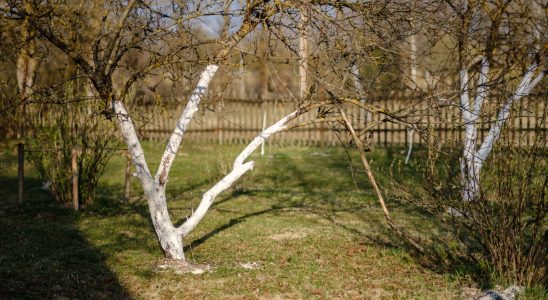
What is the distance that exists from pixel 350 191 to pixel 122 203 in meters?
4.31

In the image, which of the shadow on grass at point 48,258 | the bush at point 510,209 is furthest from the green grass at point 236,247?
the bush at point 510,209

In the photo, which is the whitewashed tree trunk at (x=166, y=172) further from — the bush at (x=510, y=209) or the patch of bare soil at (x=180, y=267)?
the bush at (x=510, y=209)

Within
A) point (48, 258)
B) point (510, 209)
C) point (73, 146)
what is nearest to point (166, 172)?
point (48, 258)

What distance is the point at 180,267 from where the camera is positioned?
22.8 ft

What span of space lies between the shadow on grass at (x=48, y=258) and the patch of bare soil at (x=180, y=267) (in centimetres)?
52

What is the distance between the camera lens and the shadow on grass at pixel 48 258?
6.20 m

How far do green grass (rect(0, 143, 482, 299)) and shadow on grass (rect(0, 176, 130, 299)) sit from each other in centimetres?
1

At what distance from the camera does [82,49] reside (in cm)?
662

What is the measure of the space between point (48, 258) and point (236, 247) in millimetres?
2223

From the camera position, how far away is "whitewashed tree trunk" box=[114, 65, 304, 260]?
22.8ft

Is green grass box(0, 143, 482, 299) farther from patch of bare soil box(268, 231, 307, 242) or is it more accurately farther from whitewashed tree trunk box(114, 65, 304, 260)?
whitewashed tree trunk box(114, 65, 304, 260)

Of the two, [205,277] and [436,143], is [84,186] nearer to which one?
[205,277]

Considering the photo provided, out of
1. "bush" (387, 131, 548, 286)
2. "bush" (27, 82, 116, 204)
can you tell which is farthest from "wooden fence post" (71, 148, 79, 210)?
"bush" (387, 131, 548, 286)

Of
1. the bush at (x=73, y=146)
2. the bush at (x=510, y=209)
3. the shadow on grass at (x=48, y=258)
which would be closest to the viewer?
the bush at (x=510, y=209)
